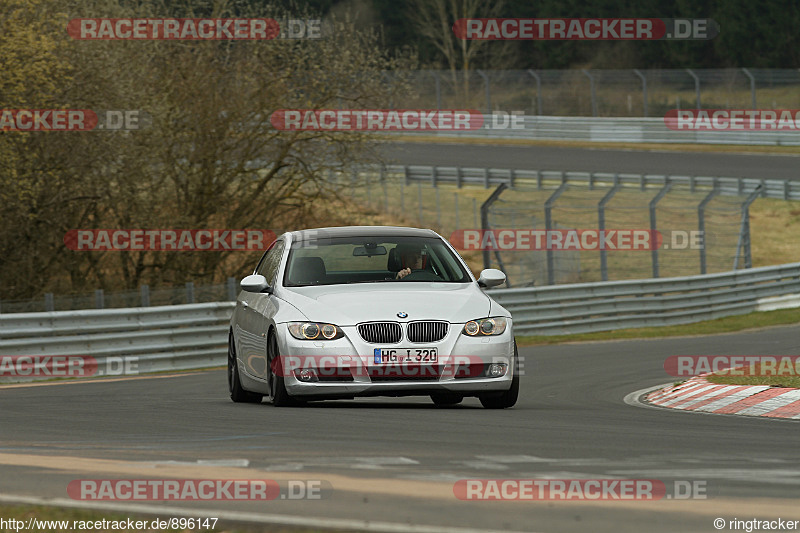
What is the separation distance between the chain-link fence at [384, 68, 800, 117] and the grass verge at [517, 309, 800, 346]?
21509mm

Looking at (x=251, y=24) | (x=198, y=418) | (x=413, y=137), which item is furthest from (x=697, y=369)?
(x=413, y=137)

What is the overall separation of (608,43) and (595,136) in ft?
103

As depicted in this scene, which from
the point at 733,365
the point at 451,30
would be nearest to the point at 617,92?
the point at 451,30

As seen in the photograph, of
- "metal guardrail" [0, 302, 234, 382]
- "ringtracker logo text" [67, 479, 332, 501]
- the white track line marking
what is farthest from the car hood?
"metal guardrail" [0, 302, 234, 382]

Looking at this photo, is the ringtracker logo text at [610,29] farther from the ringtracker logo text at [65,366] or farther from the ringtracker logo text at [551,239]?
the ringtracker logo text at [65,366]

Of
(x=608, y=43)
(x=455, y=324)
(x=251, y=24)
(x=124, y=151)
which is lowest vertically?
(x=455, y=324)

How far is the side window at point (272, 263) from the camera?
465 inches

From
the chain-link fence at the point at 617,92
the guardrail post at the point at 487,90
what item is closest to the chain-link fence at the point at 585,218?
the chain-link fence at the point at 617,92

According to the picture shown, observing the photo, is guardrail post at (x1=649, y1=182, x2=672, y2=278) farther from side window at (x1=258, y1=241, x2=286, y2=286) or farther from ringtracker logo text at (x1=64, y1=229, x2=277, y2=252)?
side window at (x1=258, y1=241, x2=286, y2=286)

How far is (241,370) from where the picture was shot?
1218 centimetres

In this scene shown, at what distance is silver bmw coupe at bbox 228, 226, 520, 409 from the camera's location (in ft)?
33.6

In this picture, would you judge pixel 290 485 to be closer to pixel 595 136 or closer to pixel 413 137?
pixel 595 136

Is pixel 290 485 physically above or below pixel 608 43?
below

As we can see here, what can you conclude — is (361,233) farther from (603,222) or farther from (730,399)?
(603,222)
